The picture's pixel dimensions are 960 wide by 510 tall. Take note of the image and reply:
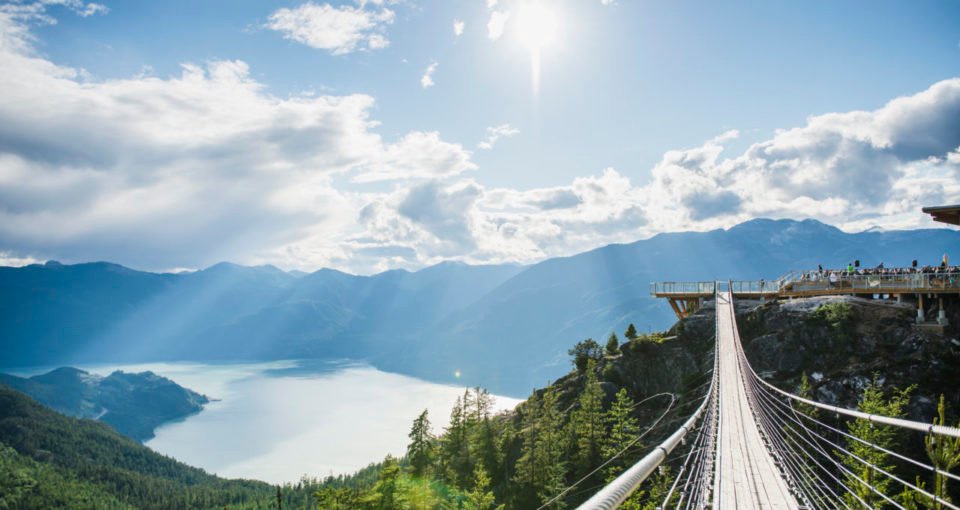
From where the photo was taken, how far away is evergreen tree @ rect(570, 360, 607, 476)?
1366 inches

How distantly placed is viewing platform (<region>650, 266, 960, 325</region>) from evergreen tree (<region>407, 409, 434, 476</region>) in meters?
26.7

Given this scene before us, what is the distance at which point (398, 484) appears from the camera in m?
37.1

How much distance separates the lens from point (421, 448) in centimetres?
4891

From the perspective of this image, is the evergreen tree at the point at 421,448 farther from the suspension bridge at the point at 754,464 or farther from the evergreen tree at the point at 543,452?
the suspension bridge at the point at 754,464

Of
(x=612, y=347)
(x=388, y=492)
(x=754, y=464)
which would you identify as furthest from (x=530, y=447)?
(x=754, y=464)

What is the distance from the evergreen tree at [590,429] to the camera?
34.7 m

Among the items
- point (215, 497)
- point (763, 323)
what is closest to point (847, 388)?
point (763, 323)

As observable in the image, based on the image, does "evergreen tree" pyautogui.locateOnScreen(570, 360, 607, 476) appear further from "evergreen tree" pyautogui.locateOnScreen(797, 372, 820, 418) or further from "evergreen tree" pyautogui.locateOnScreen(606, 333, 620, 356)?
"evergreen tree" pyautogui.locateOnScreen(797, 372, 820, 418)

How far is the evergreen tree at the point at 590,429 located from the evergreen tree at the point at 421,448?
1799 centimetres

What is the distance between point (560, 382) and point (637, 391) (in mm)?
14011

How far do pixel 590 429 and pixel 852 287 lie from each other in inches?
733

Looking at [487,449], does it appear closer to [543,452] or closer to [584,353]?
[543,452]

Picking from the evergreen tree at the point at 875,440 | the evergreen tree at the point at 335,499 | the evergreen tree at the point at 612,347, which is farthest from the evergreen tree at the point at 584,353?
the evergreen tree at the point at 875,440

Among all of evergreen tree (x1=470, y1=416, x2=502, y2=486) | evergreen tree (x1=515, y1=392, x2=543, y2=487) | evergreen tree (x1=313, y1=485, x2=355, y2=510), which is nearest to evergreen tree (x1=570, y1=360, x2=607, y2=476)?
evergreen tree (x1=515, y1=392, x2=543, y2=487)
